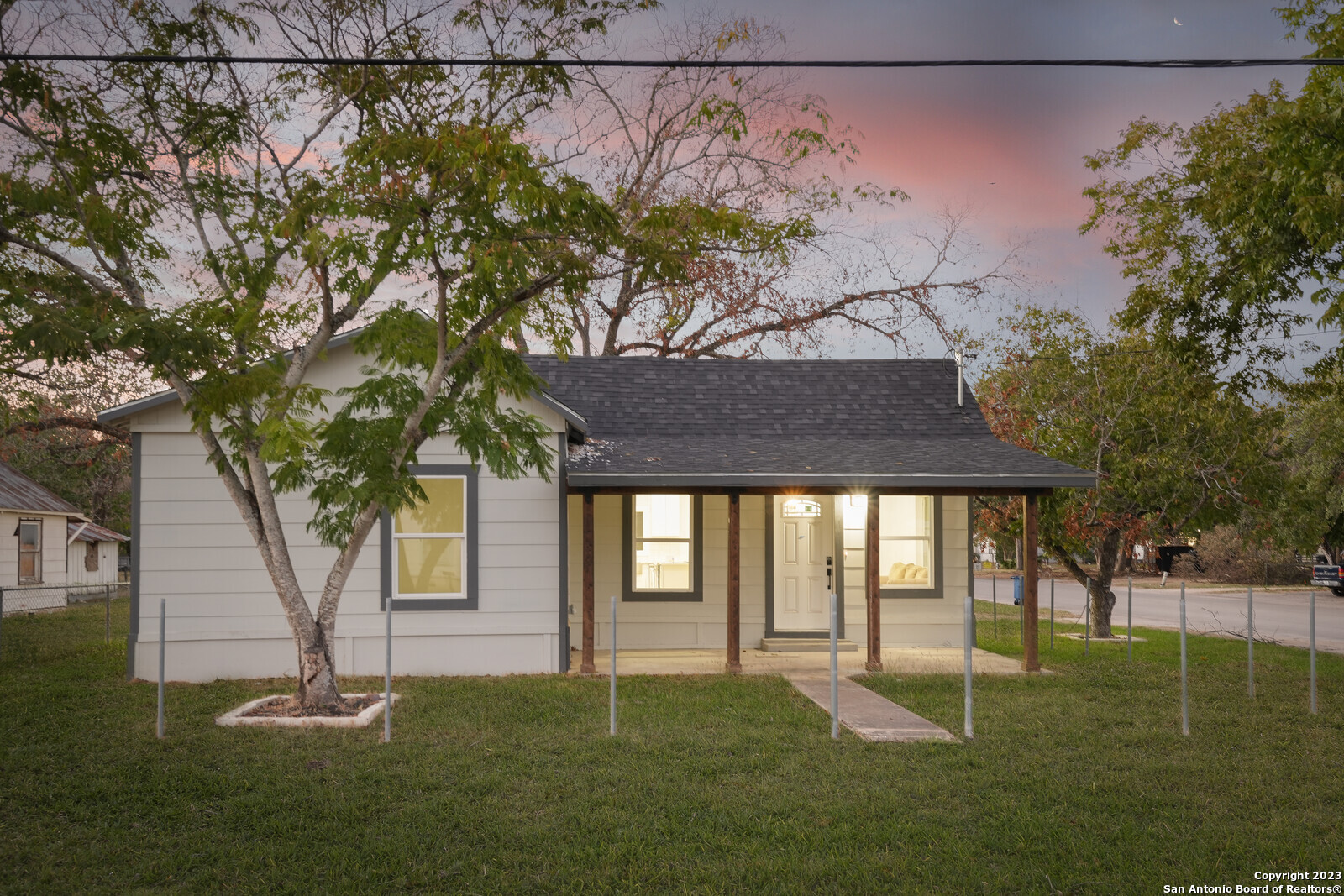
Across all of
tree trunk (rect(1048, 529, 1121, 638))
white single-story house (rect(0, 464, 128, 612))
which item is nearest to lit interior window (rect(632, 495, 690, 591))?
tree trunk (rect(1048, 529, 1121, 638))

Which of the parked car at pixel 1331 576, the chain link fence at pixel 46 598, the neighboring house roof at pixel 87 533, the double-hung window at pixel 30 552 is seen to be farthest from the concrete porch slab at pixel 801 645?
the neighboring house roof at pixel 87 533

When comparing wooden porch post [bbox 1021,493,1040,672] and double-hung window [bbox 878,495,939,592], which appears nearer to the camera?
wooden porch post [bbox 1021,493,1040,672]

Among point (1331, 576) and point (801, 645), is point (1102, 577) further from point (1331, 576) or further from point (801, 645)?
point (1331, 576)

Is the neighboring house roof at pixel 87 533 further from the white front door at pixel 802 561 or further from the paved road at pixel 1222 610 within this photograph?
the paved road at pixel 1222 610

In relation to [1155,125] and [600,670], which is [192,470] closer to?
[600,670]

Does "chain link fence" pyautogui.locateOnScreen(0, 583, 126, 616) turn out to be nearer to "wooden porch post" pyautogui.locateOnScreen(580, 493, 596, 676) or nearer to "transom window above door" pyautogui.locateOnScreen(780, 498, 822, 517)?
"wooden porch post" pyautogui.locateOnScreen(580, 493, 596, 676)

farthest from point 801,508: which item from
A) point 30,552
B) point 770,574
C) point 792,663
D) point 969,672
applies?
point 30,552

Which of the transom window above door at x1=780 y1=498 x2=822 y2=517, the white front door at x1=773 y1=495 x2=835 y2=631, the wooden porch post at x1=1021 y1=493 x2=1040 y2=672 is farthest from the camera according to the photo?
the transom window above door at x1=780 y1=498 x2=822 y2=517

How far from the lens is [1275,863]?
5223 mm

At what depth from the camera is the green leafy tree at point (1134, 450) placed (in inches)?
592

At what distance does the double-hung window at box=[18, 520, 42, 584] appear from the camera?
27.4 m

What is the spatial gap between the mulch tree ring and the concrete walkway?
4.37m

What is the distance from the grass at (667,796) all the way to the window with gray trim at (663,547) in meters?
3.71

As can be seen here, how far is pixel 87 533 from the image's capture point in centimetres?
3338
